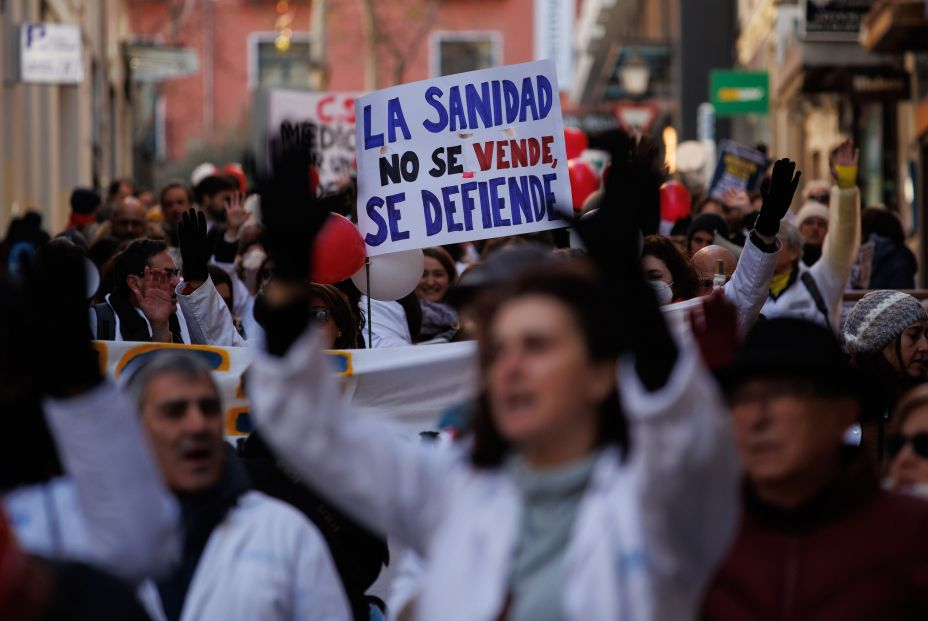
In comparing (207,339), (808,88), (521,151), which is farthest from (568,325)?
(808,88)

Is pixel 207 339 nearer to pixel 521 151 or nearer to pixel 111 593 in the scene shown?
pixel 521 151

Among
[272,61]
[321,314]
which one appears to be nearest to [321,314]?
[321,314]

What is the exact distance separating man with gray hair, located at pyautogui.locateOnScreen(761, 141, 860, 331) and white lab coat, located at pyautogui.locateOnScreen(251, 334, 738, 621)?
487cm

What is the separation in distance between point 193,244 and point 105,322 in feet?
1.59

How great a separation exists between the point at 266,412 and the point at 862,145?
22.4m

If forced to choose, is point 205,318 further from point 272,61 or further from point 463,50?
point 272,61

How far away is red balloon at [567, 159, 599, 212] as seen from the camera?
13.0m

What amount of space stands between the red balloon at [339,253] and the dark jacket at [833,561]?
4307 mm

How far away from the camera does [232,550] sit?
4.05 meters

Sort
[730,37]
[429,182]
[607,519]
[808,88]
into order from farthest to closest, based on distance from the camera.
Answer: [730,37], [808,88], [429,182], [607,519]

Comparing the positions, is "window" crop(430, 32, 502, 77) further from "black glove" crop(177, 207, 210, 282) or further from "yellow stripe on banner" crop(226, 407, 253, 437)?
"yellow stripe on banner" crop(226, 407, 253, 437)

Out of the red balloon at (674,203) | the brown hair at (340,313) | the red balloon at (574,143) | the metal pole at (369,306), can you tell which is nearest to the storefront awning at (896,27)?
the red balloon at (574,143)

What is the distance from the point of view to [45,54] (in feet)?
63.6

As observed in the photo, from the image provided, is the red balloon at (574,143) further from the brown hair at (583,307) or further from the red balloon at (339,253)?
the brown hair at (583,307)
